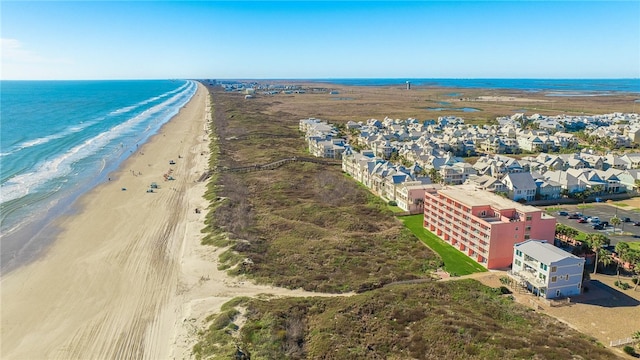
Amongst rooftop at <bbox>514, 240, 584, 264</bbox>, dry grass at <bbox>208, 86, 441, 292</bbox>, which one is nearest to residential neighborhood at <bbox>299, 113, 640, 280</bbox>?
rooftop at <bbox>514, 240, 584, 264</bbox>

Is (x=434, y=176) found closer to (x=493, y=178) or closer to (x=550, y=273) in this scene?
(x=493, y=178)

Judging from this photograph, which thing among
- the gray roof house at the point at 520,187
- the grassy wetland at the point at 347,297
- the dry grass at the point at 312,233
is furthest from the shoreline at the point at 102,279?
the gray roof house at the point at 520,187

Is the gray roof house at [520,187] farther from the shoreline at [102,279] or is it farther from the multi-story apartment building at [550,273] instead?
the shoreline at [102,279]

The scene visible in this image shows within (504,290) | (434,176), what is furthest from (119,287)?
(434,176)

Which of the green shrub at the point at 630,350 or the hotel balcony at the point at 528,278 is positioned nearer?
the green shrub at the point at 630,350

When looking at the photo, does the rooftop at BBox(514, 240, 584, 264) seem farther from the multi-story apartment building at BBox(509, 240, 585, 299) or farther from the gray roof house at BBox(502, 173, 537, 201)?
the gray roof house at BBox(502, 173, 537, 201)

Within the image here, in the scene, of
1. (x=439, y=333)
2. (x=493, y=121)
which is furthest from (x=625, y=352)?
(x=493, y=121)
